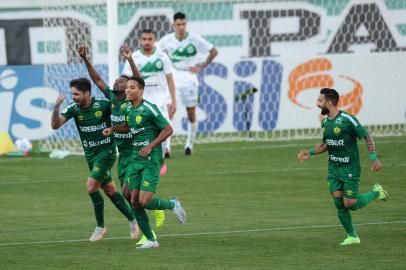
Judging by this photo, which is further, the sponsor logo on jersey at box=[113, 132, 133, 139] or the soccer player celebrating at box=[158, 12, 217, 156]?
the soccer player celebrating at box=[158, 12, 217, 156]

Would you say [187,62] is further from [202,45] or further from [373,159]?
[373,159]

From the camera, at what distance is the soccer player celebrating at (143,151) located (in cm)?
1173

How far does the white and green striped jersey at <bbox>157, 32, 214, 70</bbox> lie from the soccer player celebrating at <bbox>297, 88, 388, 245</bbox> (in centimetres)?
922

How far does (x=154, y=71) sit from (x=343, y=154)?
7417 millimetres

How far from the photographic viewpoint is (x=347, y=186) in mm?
11773

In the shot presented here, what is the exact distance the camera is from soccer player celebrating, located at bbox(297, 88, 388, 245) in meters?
11.8

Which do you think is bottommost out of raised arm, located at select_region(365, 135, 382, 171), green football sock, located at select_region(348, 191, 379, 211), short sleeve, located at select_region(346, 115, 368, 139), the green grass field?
the green grass field

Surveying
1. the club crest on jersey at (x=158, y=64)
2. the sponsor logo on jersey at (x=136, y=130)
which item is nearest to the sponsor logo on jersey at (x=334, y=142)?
the sponsor logo on jersey at (x=136, y=130)

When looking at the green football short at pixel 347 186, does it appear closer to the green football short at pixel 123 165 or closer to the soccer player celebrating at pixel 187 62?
the green football short at pixel 123 165

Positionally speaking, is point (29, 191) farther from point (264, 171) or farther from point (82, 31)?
point (82, 31)

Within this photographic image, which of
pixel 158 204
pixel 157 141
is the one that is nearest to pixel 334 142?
pixel 157 141

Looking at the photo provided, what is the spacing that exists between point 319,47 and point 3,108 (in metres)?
8.06

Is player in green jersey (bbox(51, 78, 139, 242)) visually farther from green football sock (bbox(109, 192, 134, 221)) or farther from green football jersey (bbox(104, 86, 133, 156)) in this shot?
green football jersey (bbox(104, 86, 133, 156))

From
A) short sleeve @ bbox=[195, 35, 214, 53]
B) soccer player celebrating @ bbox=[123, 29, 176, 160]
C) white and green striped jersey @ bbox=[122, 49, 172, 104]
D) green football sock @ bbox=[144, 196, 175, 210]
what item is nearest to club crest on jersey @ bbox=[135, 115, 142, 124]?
green football sock @ bbox=[144, 196, 175, 210]
